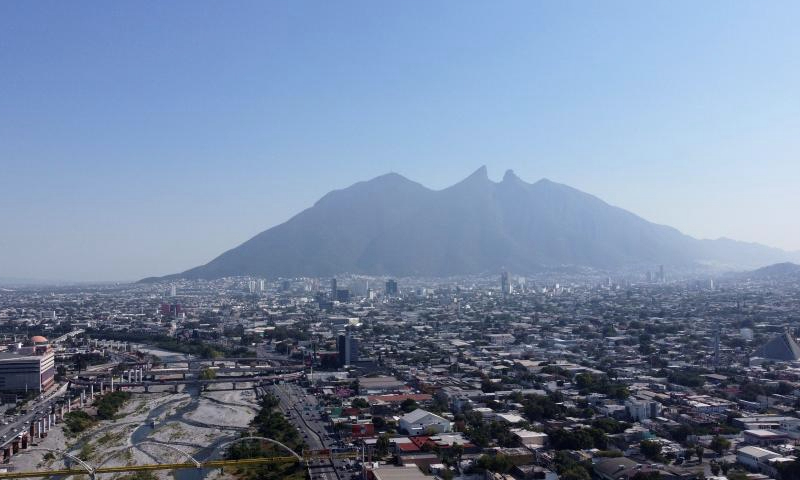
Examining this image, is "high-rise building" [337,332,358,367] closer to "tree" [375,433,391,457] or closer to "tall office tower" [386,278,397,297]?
"tree" [375,433,391,457]

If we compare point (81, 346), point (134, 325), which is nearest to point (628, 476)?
point (81, 346)

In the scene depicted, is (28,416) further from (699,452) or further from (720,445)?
(720,445)

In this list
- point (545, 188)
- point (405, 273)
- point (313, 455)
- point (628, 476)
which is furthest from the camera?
point (545, 188)

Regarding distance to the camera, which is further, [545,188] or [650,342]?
[545,188]

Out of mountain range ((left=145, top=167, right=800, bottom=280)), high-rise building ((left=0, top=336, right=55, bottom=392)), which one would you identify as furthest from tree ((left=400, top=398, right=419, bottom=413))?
mountain range ((left=145, top=167, right=800, bottom=280))

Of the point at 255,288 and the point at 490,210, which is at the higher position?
the point at 490,210

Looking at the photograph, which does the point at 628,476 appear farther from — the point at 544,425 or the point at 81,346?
the point at 81,346
